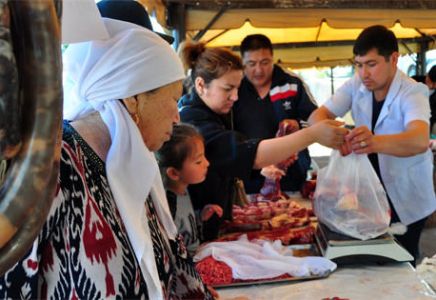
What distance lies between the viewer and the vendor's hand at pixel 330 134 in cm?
170

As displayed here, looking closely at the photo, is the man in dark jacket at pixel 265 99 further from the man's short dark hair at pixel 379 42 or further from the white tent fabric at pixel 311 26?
the man's short dark hair at pixel 379 42

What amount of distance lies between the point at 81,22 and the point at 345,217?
129 cm

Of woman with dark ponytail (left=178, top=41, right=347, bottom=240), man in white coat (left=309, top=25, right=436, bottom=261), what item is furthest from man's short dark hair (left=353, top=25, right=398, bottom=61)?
woman with dark ponytail (left=178, top=41, right=347, bottom=240)

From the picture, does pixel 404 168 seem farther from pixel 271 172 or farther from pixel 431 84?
pixel 271 172

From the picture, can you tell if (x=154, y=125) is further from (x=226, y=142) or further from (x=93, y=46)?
(x=226, y=142)

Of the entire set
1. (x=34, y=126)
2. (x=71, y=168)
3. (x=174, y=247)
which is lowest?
(x=174, y=247)

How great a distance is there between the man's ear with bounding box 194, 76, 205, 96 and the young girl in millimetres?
224

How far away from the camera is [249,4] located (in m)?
A: 3.88

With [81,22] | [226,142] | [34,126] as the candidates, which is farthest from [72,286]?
[226,142]

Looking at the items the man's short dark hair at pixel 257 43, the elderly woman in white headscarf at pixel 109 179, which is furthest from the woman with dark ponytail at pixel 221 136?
the man's short dark hair at pixel 257 43

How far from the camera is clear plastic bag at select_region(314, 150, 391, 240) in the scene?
1.53m

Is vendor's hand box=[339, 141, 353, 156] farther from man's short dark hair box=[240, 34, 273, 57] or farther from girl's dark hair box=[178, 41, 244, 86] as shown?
man's short dark hair box=[240, 34, 273, 57]

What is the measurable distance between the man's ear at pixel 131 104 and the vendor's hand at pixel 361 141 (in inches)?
42.3

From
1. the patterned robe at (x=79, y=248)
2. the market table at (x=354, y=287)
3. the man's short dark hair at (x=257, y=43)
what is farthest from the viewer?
the man's short dark hair at (x=257, y=43)
